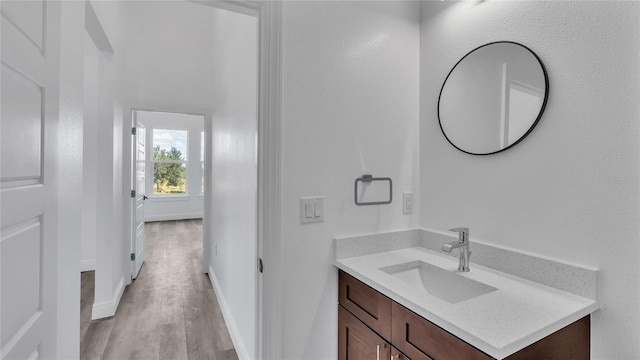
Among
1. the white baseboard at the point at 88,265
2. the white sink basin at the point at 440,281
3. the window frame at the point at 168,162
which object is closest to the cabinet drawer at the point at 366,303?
the white sink basin at the point at 440,281

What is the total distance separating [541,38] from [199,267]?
4157 millimetres

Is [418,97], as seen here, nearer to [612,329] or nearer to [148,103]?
[612,329]

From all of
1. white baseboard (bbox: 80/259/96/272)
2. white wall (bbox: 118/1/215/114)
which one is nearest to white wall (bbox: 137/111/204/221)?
white baseboard (bbox: 80/259/96/272)

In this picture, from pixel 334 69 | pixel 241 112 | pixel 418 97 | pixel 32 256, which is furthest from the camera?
pixel 241 112

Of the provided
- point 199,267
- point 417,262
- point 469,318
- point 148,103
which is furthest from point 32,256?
point 199,267

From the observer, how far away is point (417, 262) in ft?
4.61

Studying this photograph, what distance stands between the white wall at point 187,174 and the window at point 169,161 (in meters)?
0.09

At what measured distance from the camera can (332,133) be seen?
1.39 meters

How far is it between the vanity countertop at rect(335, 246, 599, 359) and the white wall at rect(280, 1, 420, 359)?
0.23 metres

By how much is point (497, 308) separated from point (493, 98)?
85 centimetres

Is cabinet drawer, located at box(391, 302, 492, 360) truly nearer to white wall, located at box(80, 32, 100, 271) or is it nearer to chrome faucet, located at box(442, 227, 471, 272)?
chrome faucet, located at box(442, 227, 471, 272)

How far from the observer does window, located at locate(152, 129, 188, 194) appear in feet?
23.1

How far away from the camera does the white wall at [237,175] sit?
5.98 ft

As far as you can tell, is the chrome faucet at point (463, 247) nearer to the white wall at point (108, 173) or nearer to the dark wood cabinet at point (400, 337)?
the dark wood cabinet at point (400, 337)
